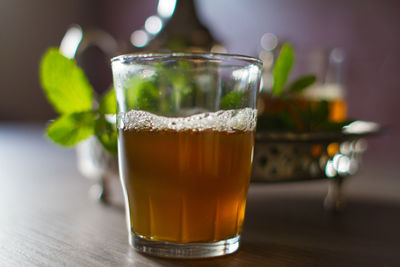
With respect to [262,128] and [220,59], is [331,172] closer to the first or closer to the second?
[262,128]

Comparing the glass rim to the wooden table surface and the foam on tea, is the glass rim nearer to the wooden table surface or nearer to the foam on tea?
the foam on tea

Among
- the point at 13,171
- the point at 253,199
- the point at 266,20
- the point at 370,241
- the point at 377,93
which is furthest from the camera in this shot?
the point at 266,20

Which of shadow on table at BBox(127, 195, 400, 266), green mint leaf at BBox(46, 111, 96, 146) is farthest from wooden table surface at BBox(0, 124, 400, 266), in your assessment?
green mint leaf at BBox(46, 111, 96, 146)

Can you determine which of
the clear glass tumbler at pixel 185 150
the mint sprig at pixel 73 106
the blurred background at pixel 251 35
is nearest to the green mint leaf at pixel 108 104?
the mint sprig at pixel 73 106

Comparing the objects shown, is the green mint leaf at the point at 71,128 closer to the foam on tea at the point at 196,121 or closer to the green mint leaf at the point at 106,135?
the green mint leaf at the point at 106,135

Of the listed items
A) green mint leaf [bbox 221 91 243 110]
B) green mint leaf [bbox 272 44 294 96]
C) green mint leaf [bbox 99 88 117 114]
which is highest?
green mint leaf [bbox 272 44 294 96]

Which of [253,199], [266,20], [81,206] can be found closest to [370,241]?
[253,199]
